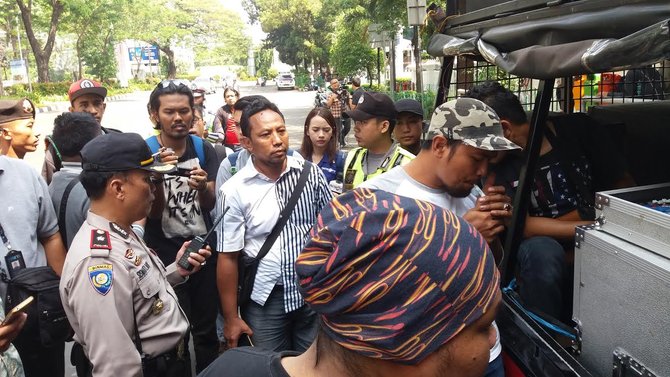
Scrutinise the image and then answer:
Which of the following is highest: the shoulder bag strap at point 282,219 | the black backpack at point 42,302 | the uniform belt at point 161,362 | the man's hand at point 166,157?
the man's hand at point 166,157

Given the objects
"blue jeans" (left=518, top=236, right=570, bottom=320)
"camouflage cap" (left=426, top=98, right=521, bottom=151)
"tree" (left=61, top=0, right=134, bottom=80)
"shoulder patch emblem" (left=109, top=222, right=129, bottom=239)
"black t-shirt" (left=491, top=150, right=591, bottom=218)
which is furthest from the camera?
"tree" (left=61, top=0, right=134, bottom=80)

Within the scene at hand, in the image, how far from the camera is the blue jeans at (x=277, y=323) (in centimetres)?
276

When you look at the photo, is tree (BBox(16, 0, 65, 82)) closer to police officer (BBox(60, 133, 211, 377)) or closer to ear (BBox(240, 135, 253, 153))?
ear (BBox(240, 135, 253, 153))

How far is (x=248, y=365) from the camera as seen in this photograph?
1154 millimetres

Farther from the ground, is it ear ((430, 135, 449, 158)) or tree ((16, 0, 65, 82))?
tree ((16, 0, 65, 82))

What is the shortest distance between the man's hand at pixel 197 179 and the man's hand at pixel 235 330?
3.05ft

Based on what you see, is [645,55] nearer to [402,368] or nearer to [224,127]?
[402,368]

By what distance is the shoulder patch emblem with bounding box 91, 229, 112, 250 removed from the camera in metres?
2.07

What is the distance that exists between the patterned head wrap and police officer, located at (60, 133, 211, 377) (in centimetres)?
132

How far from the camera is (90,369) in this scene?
2.25 metres

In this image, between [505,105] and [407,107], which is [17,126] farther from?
[505,105]

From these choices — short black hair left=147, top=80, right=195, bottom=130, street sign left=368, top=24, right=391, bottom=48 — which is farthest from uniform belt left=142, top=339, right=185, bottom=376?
street sign left=368, top=24, right=391, bottom=48

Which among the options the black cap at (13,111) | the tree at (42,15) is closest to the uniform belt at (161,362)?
the black cap at (13,111)

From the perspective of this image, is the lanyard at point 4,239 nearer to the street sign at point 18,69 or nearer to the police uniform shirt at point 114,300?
the police uniform shirt at point 114,300
